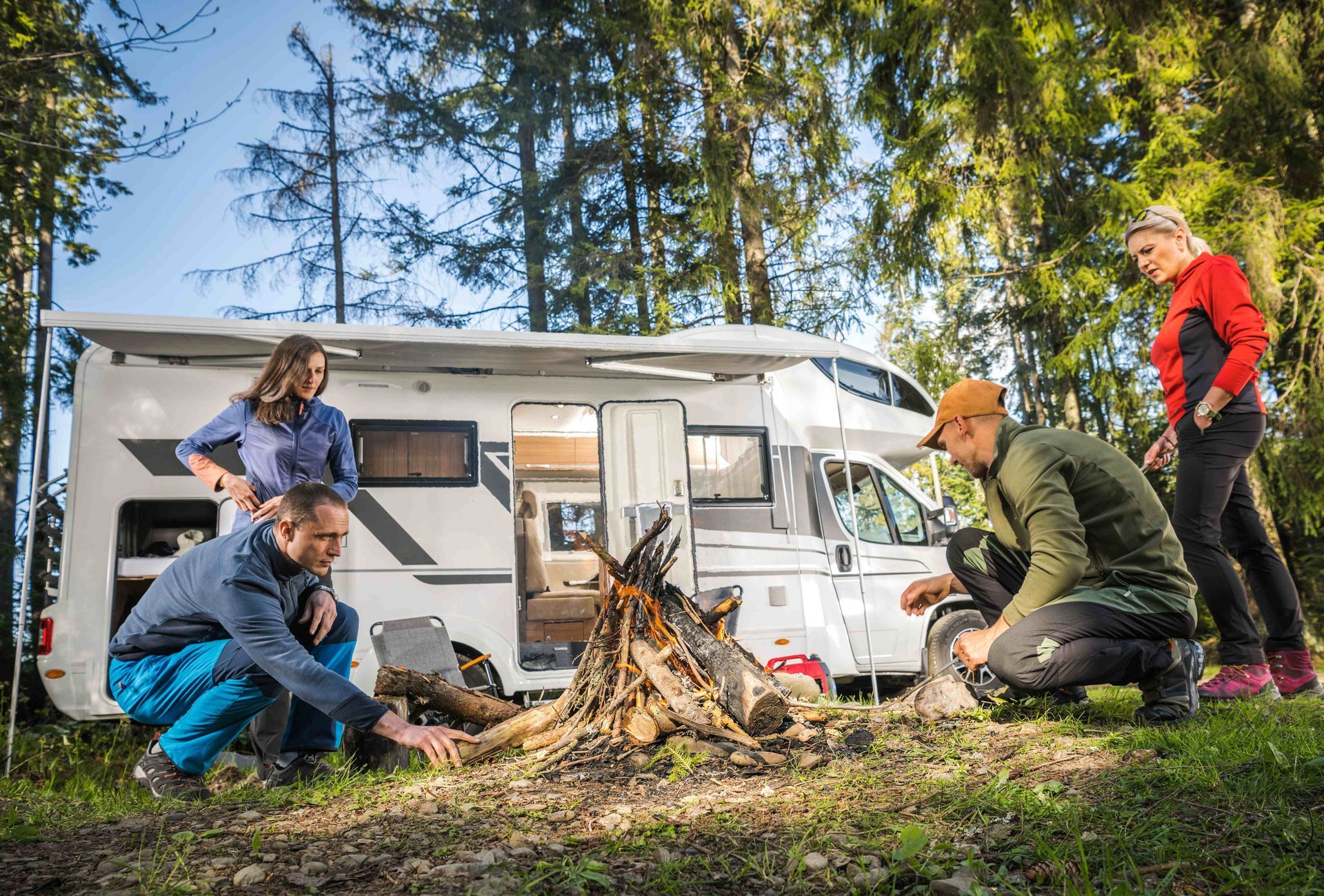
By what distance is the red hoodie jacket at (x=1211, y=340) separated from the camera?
334 cm

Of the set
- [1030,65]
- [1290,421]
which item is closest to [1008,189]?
[1030,65]

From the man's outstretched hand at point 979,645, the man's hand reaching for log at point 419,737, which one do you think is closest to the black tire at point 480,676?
the man's hand reaching for log at point 419,737

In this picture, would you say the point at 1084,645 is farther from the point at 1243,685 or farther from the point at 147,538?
the point at 147,538

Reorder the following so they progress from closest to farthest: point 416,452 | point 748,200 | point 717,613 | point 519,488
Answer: point 717,613
point 416,452
point 519,488
point 748,200

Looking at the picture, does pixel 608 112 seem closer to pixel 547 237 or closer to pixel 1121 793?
pixel 547 237

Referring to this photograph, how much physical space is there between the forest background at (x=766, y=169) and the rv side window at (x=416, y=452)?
2.15 meters

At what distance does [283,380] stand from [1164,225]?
12.3ft

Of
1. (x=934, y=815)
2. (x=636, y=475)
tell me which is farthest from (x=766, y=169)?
(x=934, y=815)

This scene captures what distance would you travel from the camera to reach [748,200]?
35.7 ft

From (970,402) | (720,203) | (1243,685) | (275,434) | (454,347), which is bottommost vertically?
(1243,685)

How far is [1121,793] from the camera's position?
227 cm

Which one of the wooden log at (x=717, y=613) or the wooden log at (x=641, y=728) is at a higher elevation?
the wooden log at (x=717, y=613)

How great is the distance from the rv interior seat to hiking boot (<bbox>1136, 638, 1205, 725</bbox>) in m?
4.21

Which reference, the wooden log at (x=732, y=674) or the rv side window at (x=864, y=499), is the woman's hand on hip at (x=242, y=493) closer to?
the wooden log at (x=732, y=674)
